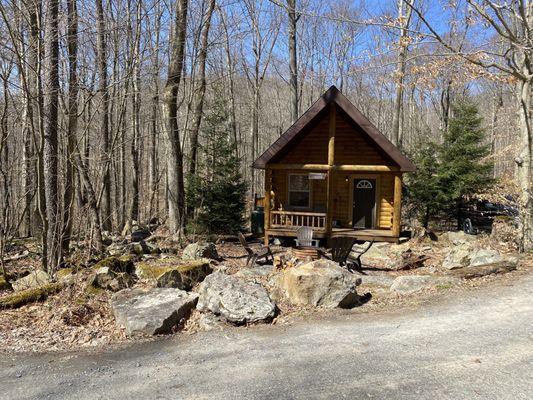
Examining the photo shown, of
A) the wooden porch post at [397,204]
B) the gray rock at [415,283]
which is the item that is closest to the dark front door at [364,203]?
the wooden porch post at [397,204]

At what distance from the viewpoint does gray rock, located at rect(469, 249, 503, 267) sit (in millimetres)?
9947

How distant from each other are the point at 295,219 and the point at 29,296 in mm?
9825

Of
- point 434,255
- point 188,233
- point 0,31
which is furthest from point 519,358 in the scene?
point 188,233

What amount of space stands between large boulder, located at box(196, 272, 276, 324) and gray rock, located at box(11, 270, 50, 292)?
353cm

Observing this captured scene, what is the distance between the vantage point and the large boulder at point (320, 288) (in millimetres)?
7141

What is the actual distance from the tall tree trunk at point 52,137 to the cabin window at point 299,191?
27.6 ft

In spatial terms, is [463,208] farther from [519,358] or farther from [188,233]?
[519,358]

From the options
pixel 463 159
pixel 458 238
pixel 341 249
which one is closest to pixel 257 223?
pixel 341 249

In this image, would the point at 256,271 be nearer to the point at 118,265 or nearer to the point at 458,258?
the point at 118,265

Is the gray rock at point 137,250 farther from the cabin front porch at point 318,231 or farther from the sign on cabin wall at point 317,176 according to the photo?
the sign on cabin wall at point 317,176

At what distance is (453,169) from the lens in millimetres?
16656

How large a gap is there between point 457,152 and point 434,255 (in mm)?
6034

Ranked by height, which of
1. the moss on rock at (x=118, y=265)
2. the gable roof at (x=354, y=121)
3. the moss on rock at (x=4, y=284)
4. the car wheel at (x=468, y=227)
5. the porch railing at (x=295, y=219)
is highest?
the gable roof at (x=354, y=121)

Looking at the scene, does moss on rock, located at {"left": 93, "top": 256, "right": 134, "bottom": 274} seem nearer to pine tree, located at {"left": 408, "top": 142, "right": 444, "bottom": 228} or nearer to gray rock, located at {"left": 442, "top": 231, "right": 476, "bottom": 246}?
gray rock, located at {"left": 442, "top": 231, "right": 476, "bottom": 246}
